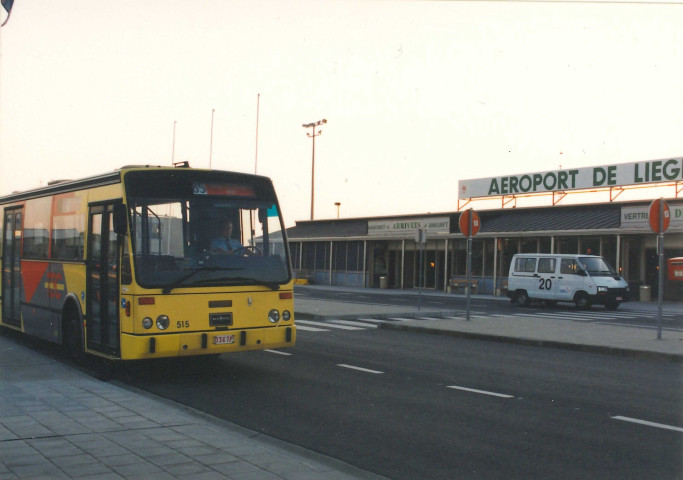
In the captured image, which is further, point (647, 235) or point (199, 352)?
point (647, 235)

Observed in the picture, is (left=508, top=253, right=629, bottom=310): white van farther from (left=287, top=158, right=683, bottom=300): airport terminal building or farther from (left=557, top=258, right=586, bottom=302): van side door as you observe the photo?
(left=287, top=158, right=683, bottom=300): airport terminal building

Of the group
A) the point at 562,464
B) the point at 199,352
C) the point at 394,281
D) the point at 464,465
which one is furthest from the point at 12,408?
the point at 394,281

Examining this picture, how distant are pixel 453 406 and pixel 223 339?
3.19 meters

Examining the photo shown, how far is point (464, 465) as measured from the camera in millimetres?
6016

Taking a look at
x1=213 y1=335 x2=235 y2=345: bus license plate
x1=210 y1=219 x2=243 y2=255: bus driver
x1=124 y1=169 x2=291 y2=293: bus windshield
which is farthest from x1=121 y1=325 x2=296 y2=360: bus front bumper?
x1=210 y1=219 x2=243 y2=255: bus driver

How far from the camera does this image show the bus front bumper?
9297 mm

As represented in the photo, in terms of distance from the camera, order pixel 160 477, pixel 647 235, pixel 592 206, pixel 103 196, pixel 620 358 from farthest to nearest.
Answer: pixel 592 206 → pixel 647 235 → pixel 620 358 → pixel 103 196 → pixel 160 477

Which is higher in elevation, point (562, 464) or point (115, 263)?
point (115, 263)

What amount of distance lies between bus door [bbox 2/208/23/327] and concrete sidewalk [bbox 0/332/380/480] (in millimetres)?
5623

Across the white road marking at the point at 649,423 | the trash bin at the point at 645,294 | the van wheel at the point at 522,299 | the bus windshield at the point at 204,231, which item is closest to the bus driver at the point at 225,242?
the bus windshield at the point at 204,231

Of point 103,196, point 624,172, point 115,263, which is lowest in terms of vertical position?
point 115,263

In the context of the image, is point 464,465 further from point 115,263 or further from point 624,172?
point 624,172

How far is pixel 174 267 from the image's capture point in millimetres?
9625

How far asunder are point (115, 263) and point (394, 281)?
4021cm
